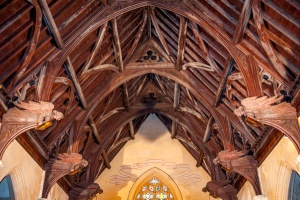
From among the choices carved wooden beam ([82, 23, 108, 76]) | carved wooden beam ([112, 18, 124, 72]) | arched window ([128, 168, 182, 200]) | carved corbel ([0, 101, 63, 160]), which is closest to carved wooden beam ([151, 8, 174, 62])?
carved wooden beam ([112, 18, 124, 72])

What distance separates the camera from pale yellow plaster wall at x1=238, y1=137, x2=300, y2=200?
736 centimetres

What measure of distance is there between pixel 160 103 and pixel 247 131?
4280 millimetres

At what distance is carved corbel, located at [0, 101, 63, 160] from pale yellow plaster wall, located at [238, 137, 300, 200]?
176 inches

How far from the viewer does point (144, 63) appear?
33.8 ft

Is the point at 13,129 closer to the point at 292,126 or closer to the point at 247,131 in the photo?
the point at 292,126

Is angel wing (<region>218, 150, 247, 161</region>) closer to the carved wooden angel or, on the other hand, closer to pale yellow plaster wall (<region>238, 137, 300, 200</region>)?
pale yellow plaster wall (<region>238, 137, 300, 200</region>)

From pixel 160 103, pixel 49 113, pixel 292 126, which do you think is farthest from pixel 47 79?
pixel 160 103

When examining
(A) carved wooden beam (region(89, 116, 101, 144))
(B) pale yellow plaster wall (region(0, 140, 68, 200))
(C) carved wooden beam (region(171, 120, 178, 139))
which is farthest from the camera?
(C) carved wooden beam (region(171, 120, 178, 139))

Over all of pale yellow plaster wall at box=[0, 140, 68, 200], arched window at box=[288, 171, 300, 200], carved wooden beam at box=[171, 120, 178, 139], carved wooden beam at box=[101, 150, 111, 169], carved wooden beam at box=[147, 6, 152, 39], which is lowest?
arched window at box=[288, 171, 300, 200]

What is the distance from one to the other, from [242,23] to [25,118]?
13.8 ft

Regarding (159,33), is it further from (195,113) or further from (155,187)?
(155,187)

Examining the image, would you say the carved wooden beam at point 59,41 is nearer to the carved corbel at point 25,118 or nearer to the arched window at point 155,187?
the carved corbel at point 25,118

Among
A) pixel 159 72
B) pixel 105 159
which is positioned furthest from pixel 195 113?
pixel 105 159

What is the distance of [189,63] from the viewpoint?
9.55m
